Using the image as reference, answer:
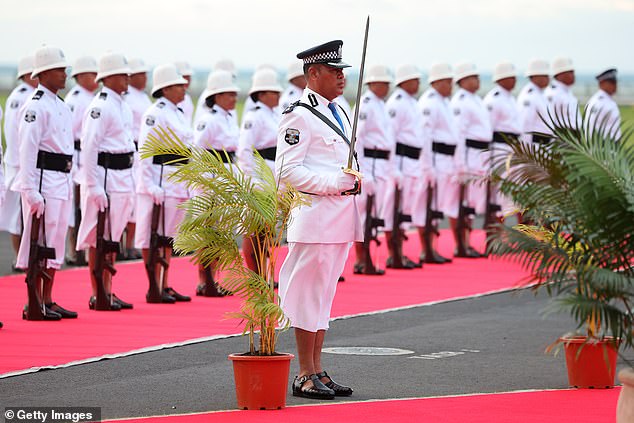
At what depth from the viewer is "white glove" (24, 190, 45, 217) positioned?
36.9 ft

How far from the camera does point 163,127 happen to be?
12.9m

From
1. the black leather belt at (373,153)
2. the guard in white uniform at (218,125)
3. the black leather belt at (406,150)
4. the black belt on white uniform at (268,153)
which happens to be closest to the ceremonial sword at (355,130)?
the guard in white uniform at (218,125)

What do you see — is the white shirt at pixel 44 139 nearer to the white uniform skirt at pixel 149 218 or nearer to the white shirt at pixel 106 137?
the white shirt at pixel 106 137

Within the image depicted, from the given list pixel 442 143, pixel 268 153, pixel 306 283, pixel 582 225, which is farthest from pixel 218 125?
pixel 582 225

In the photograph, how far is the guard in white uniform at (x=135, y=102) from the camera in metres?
15.6

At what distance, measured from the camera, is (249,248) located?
43.7 ft

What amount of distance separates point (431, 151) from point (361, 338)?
6980 millimetres

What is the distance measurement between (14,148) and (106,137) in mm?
2939

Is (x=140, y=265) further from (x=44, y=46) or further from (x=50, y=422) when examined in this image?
(x=50, y=422)

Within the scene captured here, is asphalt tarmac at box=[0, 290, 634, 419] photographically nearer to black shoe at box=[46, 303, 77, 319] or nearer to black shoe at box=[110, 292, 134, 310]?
black shoe at box=[46, 303, 77, 319]

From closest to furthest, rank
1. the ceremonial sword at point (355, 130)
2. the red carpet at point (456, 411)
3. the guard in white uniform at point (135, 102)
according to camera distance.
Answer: the red carpet at point (456, 411) < the ceremonial sword at point (355, 130) < the guard in white uniform at point (135, 102)

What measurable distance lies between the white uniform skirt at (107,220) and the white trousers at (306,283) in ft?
14.6

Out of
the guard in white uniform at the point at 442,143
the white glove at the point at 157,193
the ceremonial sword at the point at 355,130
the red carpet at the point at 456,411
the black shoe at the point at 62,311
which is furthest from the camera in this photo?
the guard in white uniform at the point at 442,143

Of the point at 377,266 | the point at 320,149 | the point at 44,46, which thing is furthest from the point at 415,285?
the point at 320,149
